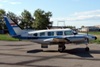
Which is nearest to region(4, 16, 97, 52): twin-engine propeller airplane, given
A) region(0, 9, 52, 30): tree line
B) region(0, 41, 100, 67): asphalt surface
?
region(0, 41, 100, 67): asphalt surface

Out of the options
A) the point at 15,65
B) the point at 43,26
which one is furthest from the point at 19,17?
the point at 15,65

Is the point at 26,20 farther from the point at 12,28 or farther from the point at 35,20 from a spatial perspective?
the point at 12,28

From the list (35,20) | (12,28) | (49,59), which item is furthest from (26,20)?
(49,59)

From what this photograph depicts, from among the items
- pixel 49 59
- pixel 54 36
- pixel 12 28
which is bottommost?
pixel 49 59

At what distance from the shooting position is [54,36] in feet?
87.0

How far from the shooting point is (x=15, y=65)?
16.4 metres

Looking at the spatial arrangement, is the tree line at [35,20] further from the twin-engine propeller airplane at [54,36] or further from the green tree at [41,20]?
the twin-engine propeller airplane at [54,36]

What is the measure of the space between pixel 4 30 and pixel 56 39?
379 ft

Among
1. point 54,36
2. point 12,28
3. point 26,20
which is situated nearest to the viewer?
point 54,36

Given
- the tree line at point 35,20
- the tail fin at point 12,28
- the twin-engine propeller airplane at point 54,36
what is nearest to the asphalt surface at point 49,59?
the twin-engine propeller airplane at point 54,36

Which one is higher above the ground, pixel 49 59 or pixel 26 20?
pixel 26 20

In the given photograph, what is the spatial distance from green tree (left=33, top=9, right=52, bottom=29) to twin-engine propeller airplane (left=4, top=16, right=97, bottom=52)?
122m

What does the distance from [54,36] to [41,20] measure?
419 ft

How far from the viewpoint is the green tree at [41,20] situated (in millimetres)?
151650
